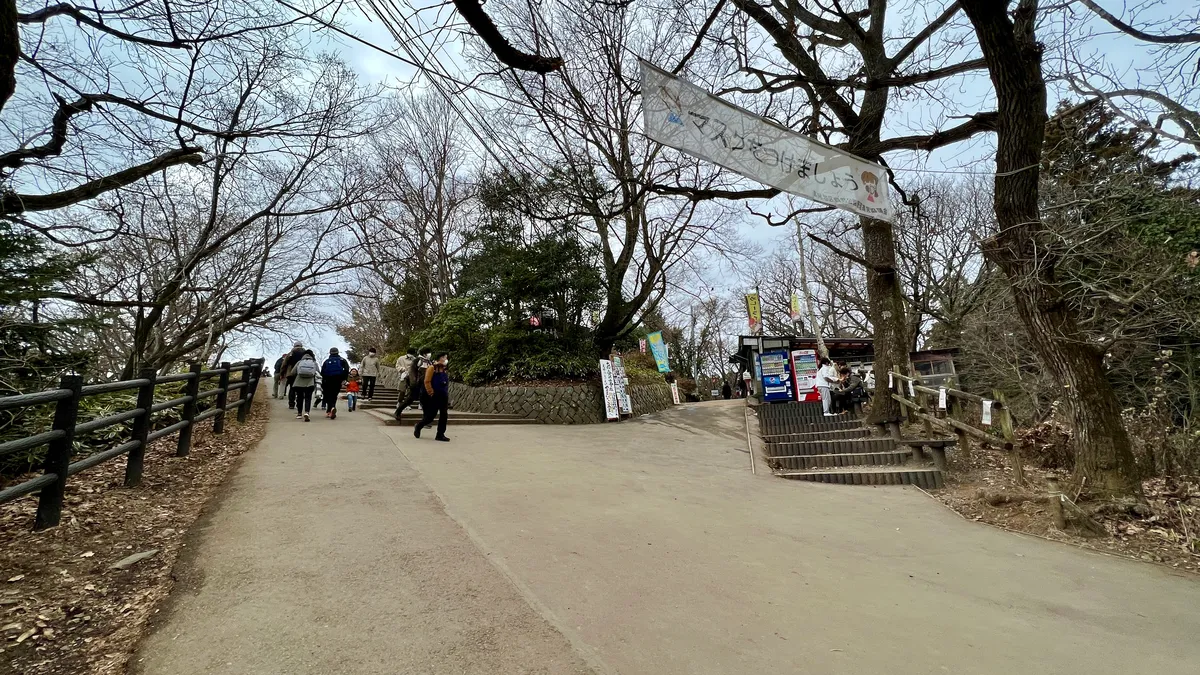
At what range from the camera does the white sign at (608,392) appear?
14.1 meters

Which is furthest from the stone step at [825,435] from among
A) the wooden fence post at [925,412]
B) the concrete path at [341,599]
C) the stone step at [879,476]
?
the concrete path at [341,599]

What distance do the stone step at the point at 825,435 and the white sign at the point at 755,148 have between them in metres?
5.65

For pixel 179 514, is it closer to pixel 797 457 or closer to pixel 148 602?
pixel 148 602

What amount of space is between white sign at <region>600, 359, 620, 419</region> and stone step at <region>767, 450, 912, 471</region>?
5028 millimetres

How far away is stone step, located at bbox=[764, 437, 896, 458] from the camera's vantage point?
944 centimetres

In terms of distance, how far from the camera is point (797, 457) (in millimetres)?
9539

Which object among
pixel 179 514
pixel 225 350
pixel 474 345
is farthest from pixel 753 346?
pixel 225 350

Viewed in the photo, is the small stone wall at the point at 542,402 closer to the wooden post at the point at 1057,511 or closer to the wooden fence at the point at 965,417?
the wooden fence at the point at 965,417

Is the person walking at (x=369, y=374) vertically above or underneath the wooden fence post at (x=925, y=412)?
above

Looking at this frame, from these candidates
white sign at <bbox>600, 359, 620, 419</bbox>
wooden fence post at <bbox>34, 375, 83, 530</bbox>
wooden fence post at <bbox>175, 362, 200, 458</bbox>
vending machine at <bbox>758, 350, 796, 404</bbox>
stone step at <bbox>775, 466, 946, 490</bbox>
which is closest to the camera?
wooden fence post at <bbox>34, 375, 83, 530</bbox>

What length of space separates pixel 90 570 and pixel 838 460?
29.6ft

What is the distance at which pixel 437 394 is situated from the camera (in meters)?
9.05

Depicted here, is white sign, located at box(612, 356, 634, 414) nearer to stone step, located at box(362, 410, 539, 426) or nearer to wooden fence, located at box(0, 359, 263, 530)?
stone step, located at box(362, 410, 539, 426)

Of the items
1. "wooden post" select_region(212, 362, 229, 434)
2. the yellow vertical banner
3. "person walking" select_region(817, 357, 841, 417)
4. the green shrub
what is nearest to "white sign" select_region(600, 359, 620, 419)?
the green shrub
